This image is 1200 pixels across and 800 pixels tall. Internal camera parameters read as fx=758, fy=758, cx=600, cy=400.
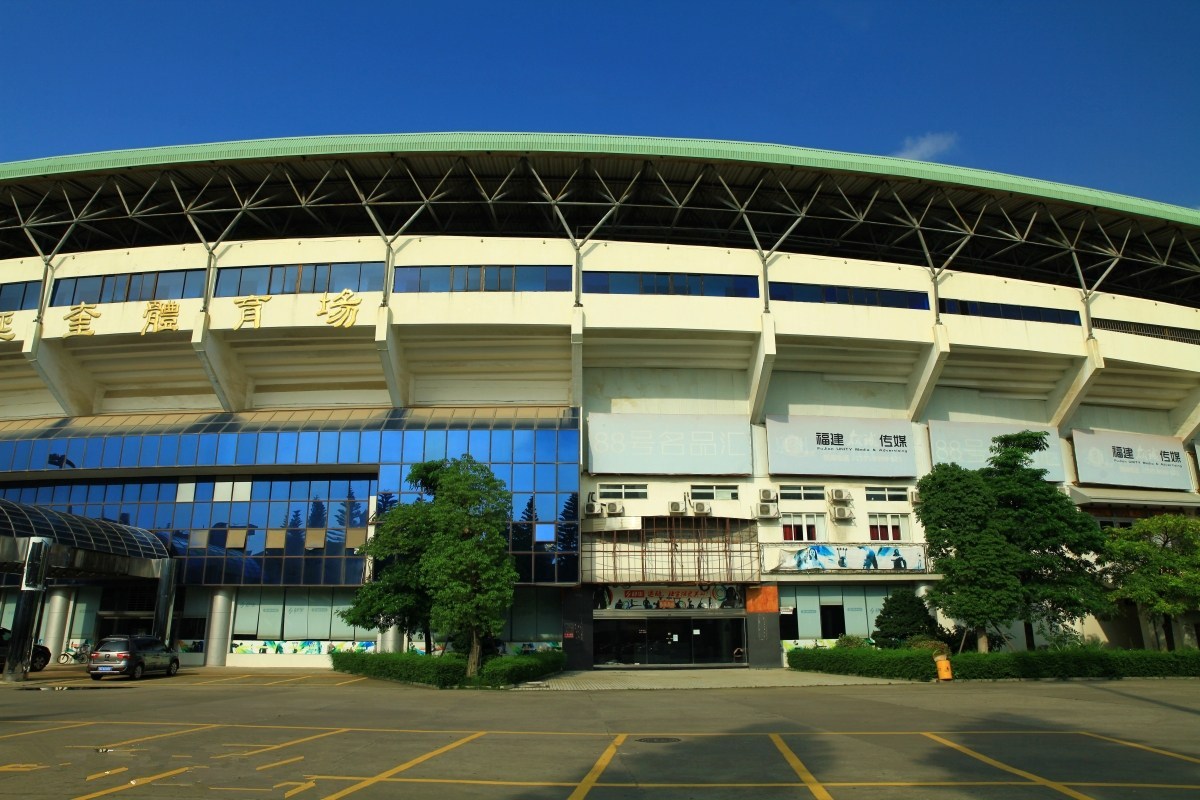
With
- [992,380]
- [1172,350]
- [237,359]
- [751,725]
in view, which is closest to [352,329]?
[237,359]

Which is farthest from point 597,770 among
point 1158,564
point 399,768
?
point 1158,564

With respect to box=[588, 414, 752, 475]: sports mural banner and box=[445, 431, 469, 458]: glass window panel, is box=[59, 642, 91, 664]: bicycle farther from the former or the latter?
box=[588, 414, 752, 475]: sports mural banner

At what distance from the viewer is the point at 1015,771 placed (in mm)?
9633

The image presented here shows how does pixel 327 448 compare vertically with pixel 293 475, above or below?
above

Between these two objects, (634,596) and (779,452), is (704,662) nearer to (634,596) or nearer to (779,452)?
(634,596)

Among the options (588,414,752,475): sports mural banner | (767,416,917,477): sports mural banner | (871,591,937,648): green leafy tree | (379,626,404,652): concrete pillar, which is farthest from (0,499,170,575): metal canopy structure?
(871,591,937,648): green leafy tree

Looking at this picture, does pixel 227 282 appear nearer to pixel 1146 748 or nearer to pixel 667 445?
pixel 667 445

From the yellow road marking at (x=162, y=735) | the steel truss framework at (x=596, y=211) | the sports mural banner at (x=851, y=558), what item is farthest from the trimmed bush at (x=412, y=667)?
the steel truss framework at (x=596, y=211)

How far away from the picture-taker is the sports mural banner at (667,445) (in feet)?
113

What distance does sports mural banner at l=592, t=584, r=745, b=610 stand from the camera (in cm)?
3397

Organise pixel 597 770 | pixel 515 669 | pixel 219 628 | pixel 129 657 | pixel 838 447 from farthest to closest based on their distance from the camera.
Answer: pixel 838 447, pixel 219 628, pixel 129 657, pixel 515 669, pixel 597 770

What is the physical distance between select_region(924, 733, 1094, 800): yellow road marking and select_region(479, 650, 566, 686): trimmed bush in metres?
14.4

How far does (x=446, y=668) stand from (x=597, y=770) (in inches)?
585

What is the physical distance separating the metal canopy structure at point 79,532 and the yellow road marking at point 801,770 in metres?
27.3
